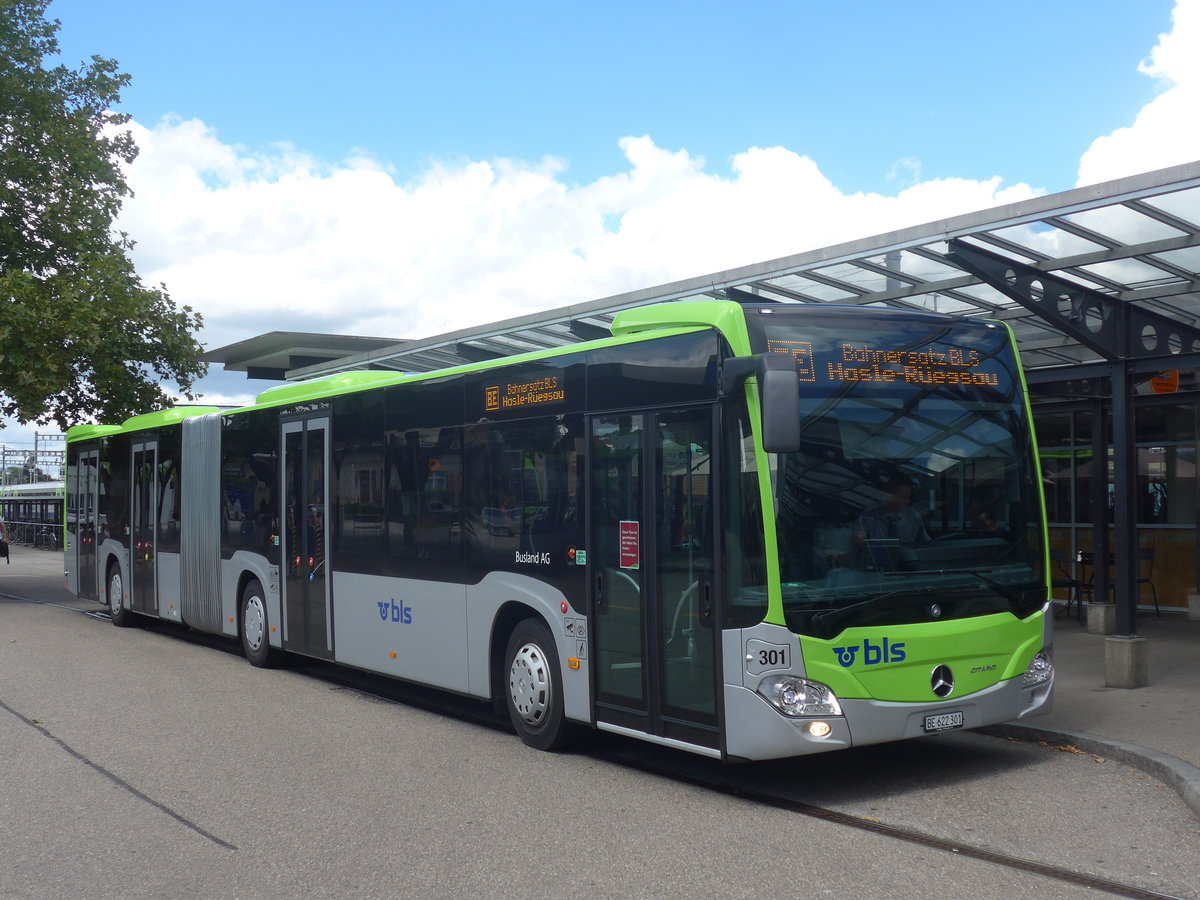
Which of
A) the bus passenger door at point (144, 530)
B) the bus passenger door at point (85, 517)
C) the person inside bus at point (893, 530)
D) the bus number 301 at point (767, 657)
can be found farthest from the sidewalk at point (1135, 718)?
the bus passenger door at point (85, 517)

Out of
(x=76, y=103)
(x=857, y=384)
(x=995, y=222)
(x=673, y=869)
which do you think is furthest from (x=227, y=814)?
(x=76, y=103)

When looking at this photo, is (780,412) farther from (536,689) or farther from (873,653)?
(536,689)

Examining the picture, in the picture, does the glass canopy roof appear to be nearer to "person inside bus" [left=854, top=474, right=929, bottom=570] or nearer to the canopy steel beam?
the canopy steel beam

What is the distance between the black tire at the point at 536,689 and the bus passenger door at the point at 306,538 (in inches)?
134

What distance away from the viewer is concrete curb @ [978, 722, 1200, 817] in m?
6.77

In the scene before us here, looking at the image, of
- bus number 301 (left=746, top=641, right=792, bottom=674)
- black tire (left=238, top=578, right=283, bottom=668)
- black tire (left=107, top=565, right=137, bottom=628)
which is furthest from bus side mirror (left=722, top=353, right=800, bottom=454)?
black tire (left=107, top=565, right=137, bottom=628)

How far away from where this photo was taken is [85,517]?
773 inches

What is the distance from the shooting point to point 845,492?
269 inches

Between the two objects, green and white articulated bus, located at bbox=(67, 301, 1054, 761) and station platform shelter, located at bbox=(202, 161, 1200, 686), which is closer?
green and white articulated bus, located at bbox=(67, 301, 1054, 761)

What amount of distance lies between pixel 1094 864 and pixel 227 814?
180 inches

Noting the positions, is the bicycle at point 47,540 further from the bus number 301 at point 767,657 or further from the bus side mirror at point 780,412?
the bus side mirror at point 780,412

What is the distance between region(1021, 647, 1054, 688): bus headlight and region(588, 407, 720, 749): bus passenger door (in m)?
2.10

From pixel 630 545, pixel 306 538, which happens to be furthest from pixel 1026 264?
pixel 306 538

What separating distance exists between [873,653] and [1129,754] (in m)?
2.20
